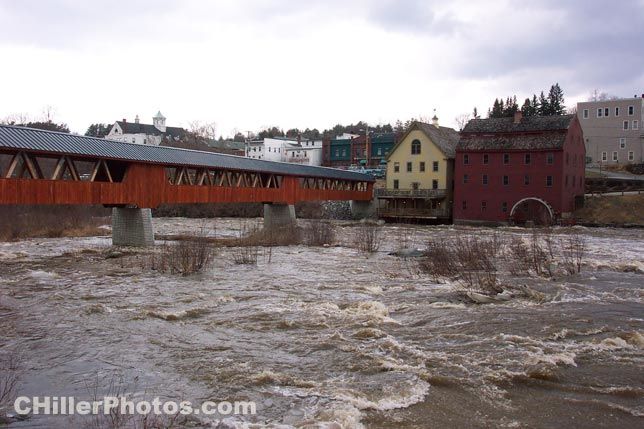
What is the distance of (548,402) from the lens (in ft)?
25.6

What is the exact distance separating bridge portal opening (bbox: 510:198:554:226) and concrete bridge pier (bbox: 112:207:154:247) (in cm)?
2975

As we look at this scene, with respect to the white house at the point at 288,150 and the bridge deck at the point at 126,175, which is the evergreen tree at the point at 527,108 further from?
the bridge deck at the point at 126,175

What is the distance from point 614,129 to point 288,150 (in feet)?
185

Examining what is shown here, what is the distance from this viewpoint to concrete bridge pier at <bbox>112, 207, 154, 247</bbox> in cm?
2905

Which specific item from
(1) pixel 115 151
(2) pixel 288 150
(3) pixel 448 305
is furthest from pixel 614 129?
(3) pixel 448 305

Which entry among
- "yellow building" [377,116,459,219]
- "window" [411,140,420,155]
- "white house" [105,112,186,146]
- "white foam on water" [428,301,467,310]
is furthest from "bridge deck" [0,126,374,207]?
"white house" [105,112,186,146]

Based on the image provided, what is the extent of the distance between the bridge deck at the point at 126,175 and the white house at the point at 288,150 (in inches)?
1992

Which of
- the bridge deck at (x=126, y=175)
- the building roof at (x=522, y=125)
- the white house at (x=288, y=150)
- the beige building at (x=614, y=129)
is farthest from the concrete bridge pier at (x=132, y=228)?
the white house at (x=288, y=150)

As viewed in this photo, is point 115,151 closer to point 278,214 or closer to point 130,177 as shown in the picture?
point 130,177

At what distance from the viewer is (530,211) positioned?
46.5 metres

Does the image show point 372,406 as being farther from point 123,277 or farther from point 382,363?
point 123,277

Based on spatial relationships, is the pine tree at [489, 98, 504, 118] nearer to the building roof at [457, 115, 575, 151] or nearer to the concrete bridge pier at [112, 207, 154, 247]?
the building roof at [457, 115, 575, 151]

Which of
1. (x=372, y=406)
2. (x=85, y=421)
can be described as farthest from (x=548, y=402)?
(x=85, y=421)

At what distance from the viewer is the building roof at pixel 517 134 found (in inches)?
1843
